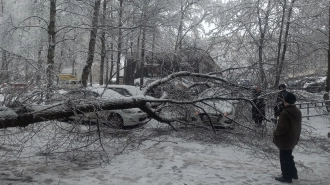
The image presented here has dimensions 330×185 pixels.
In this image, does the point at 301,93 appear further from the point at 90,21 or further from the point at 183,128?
the point at 90,21

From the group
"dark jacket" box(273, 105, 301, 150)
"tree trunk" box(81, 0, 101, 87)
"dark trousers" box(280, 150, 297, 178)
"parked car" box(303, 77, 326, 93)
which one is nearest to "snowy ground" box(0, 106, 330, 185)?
"dark trousers" box(280, 150, 297, 178)

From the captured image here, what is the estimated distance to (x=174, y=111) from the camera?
643cm

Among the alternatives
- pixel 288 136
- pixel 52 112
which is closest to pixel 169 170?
pixel 288 136

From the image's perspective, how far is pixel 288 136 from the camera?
4.67 meters

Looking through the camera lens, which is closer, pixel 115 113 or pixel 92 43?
pixel 115 113

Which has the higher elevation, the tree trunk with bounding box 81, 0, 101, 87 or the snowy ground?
the tree trunk with bounding box 81, 0, 101, 87

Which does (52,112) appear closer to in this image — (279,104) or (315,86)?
(279,104)

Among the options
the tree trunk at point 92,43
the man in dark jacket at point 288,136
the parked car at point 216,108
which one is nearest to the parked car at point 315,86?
the parked car at point 216,108

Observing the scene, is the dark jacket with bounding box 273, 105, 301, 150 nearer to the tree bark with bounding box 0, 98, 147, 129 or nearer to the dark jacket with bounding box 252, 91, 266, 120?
the dark jacket with bounding box 252, 91, 266, 120

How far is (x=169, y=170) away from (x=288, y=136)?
6.71ft

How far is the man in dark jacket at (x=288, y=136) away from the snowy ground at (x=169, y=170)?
228 millimetres

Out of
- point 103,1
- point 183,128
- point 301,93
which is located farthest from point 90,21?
point 301,93

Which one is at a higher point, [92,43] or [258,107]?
[92,43]

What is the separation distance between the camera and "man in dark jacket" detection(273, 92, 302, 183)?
184 inches
